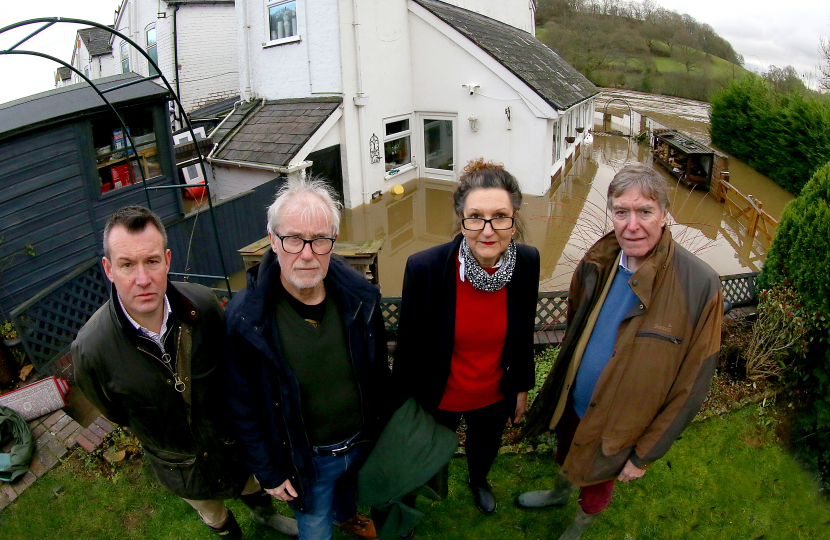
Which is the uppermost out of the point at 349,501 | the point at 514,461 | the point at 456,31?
the point at 456,31

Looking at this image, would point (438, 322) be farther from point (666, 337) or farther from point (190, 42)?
point (190, 42)

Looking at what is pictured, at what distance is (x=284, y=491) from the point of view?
2.43 meters

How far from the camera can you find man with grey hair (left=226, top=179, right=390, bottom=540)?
212cm

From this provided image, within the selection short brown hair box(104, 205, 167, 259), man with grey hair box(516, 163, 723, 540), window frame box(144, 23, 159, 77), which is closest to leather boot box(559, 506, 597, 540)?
man with grey hair box(516, 163, 723, 540)

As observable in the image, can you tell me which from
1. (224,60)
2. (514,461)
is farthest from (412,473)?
(224,60)

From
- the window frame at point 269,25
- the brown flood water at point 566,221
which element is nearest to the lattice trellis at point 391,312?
the brown flood water at point 566,221

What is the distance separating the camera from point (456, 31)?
11750 mm

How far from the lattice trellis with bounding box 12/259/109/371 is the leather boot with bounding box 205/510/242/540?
3.42 metres

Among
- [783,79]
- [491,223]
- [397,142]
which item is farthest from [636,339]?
[783,79]

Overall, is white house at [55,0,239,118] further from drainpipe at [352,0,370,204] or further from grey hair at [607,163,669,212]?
grey hair at [607,163,669,212]

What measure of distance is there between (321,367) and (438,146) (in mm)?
11896

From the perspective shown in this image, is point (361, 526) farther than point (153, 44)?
No

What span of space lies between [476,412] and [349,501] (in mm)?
922

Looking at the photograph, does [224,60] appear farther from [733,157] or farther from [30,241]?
[733,157]
